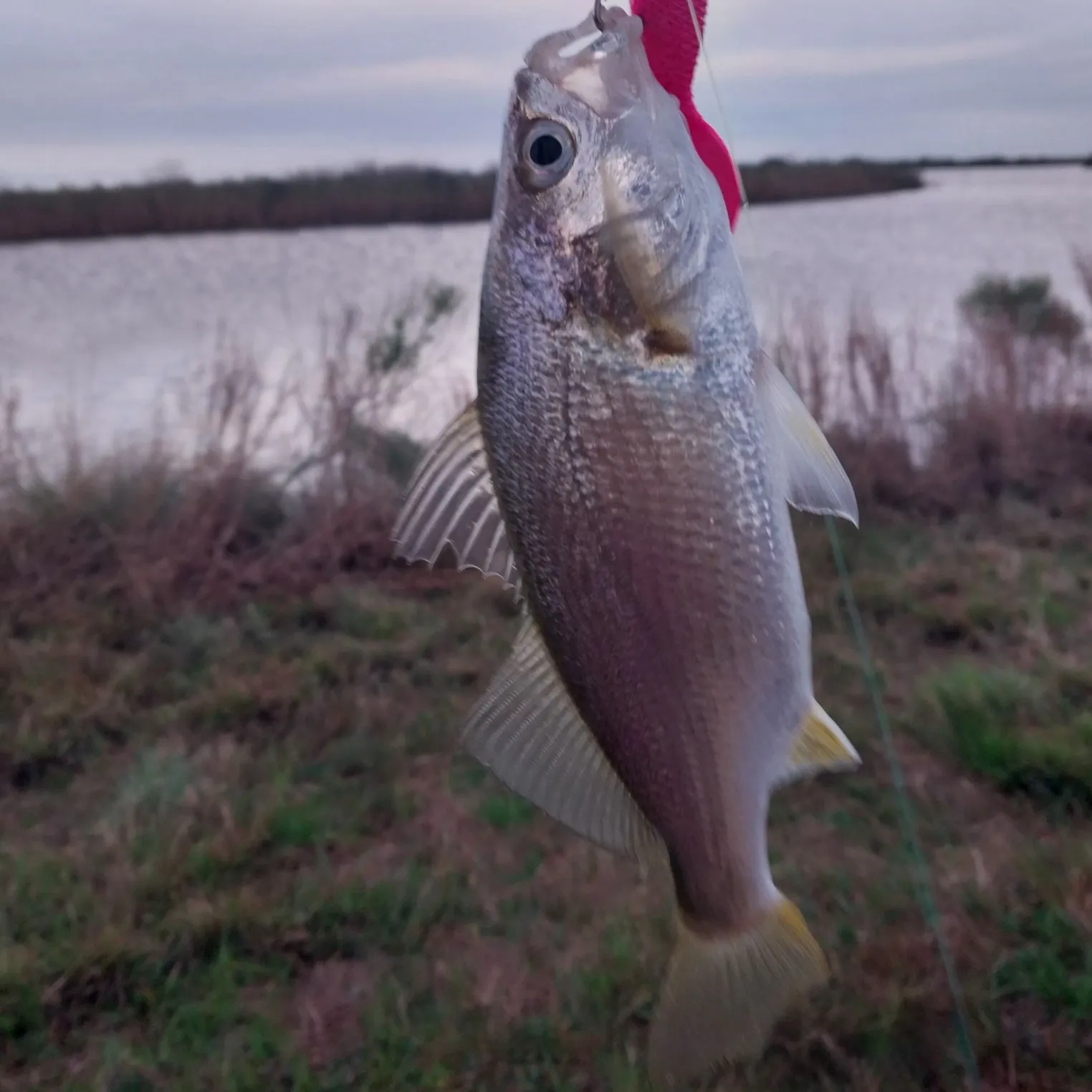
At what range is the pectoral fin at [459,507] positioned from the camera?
3.85 feet

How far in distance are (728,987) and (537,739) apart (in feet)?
1.15

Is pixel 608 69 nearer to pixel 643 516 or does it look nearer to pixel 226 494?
pixel 643 516

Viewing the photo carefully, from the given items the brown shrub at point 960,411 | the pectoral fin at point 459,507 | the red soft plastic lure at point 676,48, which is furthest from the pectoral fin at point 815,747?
the brown shrub at point 960,411

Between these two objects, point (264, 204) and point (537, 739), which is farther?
point (264, 204)

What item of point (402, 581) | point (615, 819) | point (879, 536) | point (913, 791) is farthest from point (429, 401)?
point (615, 819)

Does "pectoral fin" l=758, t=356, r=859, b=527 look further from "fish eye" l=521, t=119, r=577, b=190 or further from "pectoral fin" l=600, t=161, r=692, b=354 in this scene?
"fish eye" l=521, t=119, r=577, b=190

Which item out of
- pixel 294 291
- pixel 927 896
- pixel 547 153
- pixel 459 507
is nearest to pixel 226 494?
pixel 294 291

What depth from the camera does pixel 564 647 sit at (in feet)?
3.65

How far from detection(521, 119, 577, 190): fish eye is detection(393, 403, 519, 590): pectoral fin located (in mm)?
254

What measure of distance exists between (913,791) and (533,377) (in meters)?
A: 2.86

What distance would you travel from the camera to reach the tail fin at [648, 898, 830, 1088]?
3.88 ft

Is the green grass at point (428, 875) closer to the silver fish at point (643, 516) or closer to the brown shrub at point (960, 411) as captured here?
the silver fish at point (643, 516)

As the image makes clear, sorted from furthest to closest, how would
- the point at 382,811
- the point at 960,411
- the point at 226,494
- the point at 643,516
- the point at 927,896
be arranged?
the point at 960,411 < the point at 226,494 < the point at 382,811 < the point at 927,896 < the point at 643,516

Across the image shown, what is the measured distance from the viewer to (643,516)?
1.08 meters
